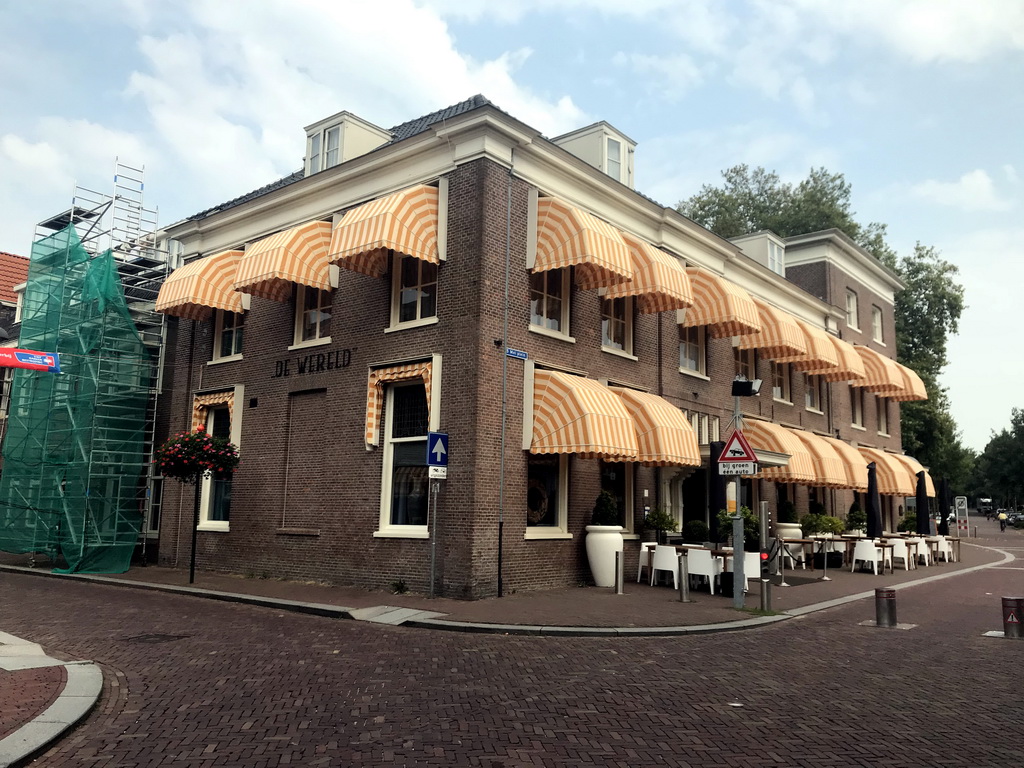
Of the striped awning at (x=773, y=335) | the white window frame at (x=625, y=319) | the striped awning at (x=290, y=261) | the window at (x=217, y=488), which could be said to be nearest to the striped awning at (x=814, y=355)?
the striped awning at (x=773, y=335)

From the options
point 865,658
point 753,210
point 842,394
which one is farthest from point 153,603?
point 753,210

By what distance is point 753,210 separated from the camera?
50.5 meters

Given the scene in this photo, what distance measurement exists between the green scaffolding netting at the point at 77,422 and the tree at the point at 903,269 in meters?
36.4

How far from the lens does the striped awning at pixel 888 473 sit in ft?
103

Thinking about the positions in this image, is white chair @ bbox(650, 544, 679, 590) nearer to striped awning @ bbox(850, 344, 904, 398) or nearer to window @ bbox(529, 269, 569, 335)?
window @ bbox(529, 269, 569, 335)

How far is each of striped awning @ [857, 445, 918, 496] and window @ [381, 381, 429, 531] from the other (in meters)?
20.8

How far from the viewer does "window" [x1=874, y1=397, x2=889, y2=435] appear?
120 ft

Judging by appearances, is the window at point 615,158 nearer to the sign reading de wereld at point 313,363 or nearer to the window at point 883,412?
the sign reading de wereld at point 313,363

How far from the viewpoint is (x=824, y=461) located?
25734 millimetres

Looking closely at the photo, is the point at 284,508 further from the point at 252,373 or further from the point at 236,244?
the point at 236,244

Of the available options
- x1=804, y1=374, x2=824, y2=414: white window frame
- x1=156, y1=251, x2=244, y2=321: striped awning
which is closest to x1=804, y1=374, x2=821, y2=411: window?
x1=804, y1=374, x2=824, y2=414: white window frame

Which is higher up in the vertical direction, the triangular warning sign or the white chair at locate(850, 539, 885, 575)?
the triangular warning sign

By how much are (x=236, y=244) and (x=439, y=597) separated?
1192cm

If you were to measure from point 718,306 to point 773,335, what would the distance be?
3.75 m
